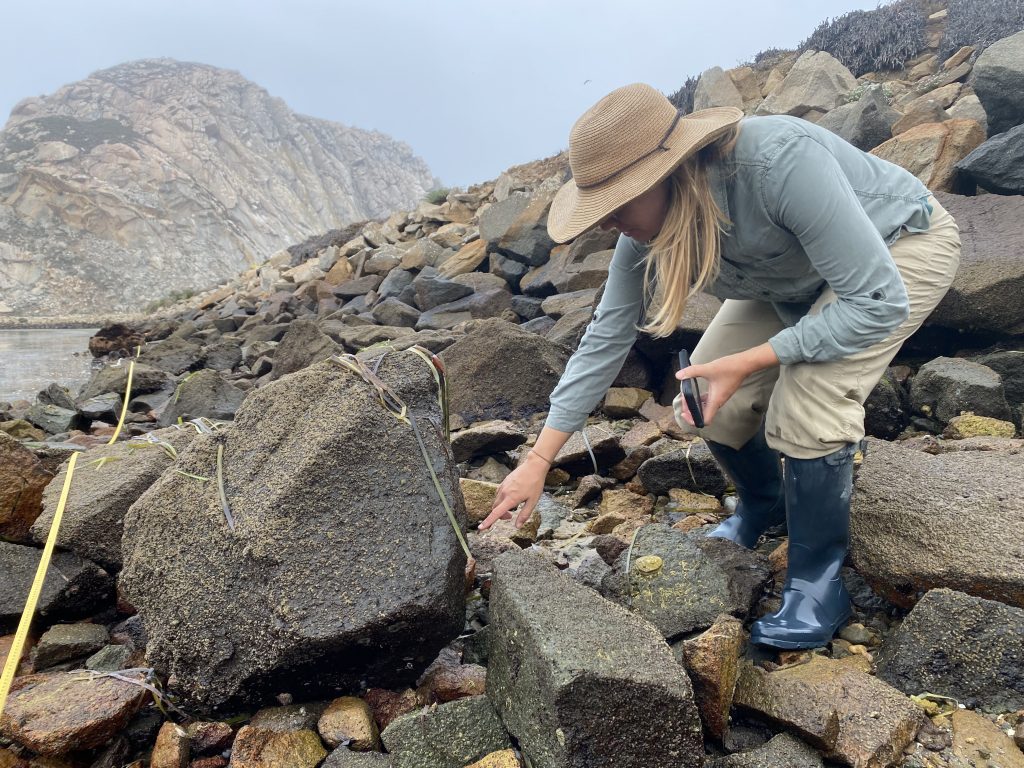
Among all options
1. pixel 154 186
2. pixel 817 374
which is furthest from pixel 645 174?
pixel 154 186

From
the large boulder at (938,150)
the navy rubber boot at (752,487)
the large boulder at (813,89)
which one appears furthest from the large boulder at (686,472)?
the large boulder at (813,89)

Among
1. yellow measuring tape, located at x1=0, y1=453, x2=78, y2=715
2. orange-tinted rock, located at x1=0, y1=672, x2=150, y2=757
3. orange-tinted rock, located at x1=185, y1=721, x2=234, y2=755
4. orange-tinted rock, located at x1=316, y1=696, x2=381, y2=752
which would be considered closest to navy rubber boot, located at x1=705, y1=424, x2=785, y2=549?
orange-tinted rock, located at x1=316, y1=696, x2=381, y2=752

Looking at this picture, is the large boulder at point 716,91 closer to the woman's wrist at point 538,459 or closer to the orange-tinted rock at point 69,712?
the woman's wrist at point 538,459

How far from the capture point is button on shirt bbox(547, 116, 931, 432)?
6.15ft

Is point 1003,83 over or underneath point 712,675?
over

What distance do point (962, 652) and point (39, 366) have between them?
15.3m

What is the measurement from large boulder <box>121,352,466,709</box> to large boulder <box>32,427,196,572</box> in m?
0.58

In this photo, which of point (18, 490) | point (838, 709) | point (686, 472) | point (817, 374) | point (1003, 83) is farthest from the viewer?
point (1003, 83)

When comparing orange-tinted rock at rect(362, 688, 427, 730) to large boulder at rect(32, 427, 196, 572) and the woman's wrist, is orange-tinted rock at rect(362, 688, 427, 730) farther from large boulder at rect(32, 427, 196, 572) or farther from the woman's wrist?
large boulder at rect(32, 427, 196, 572)

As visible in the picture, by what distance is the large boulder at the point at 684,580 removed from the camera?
2088 mm

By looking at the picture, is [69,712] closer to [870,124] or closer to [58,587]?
[58,587]

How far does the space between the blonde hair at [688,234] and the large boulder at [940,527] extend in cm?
91

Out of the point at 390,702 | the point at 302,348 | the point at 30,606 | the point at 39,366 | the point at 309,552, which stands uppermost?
the point at 309,552

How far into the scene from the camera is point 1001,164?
459cm
